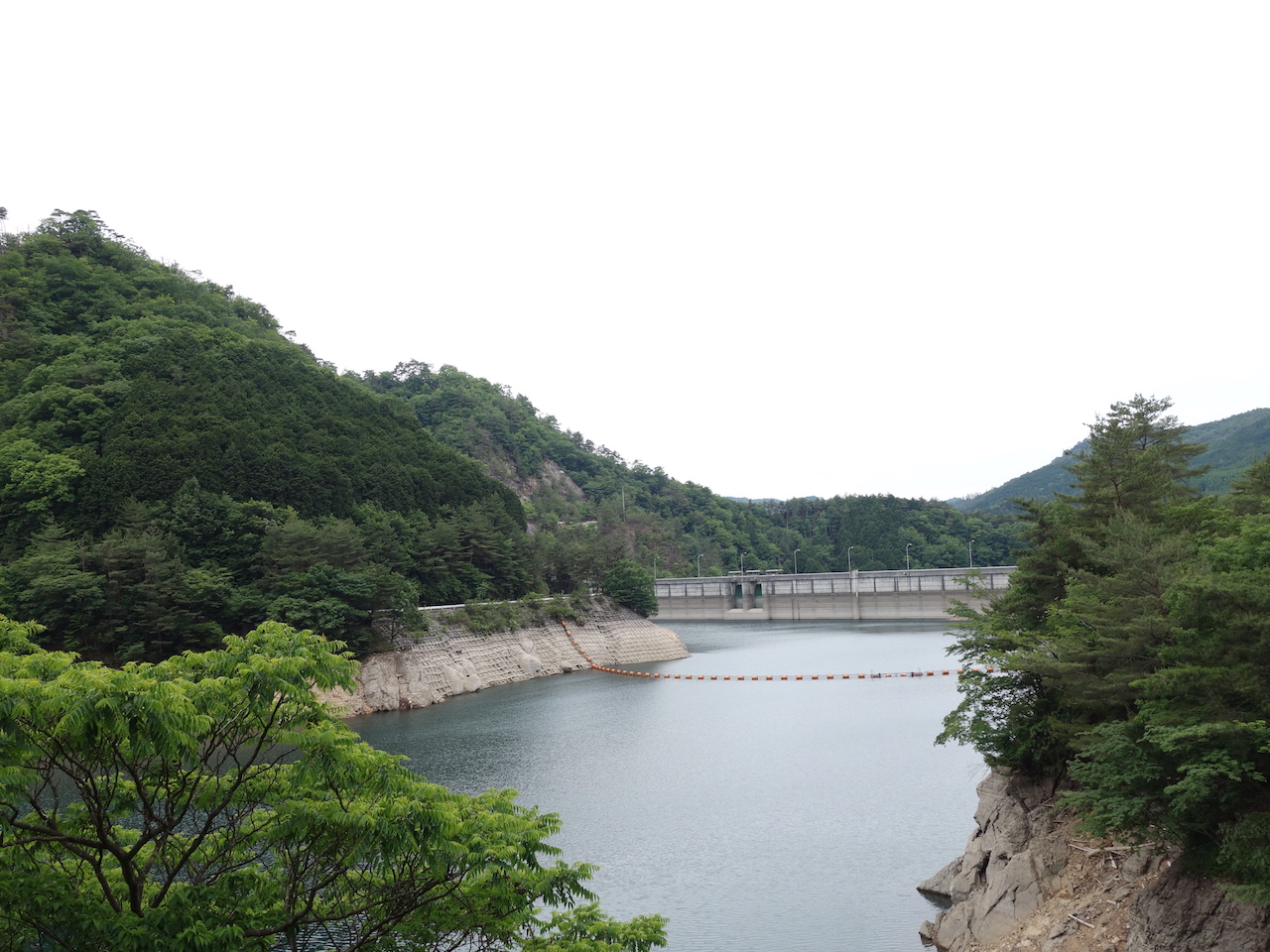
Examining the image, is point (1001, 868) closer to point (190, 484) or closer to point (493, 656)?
point (493, 656)

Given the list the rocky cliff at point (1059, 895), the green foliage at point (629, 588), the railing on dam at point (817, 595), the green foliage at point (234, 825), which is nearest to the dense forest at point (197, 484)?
the green foliage at point (629, 588)

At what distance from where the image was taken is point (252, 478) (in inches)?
1993

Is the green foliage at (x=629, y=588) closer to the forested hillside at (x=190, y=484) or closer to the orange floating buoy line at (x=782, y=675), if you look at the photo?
the forested hillside at (x=190, y=484)

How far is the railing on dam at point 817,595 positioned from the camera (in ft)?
295

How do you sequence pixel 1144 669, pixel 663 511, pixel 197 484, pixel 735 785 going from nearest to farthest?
pixel 1144 669 < pixel 735 785 < pixel 197 484 < pixel 663 511

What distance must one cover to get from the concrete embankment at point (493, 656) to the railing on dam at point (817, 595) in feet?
84.7

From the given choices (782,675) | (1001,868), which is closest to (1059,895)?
(1001,868)

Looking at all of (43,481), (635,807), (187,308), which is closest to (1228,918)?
(635,807)

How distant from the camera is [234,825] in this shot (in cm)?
935

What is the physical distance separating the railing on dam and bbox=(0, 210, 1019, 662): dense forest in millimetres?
28264

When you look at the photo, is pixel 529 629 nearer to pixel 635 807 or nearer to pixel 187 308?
pixel 635 807

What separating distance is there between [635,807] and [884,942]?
1043 cm

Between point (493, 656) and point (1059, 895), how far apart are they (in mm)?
38564

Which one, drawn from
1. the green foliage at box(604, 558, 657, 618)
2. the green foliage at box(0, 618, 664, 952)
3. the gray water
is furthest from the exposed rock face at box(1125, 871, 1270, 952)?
the green foliage at box(604, 558, 657, 618)
